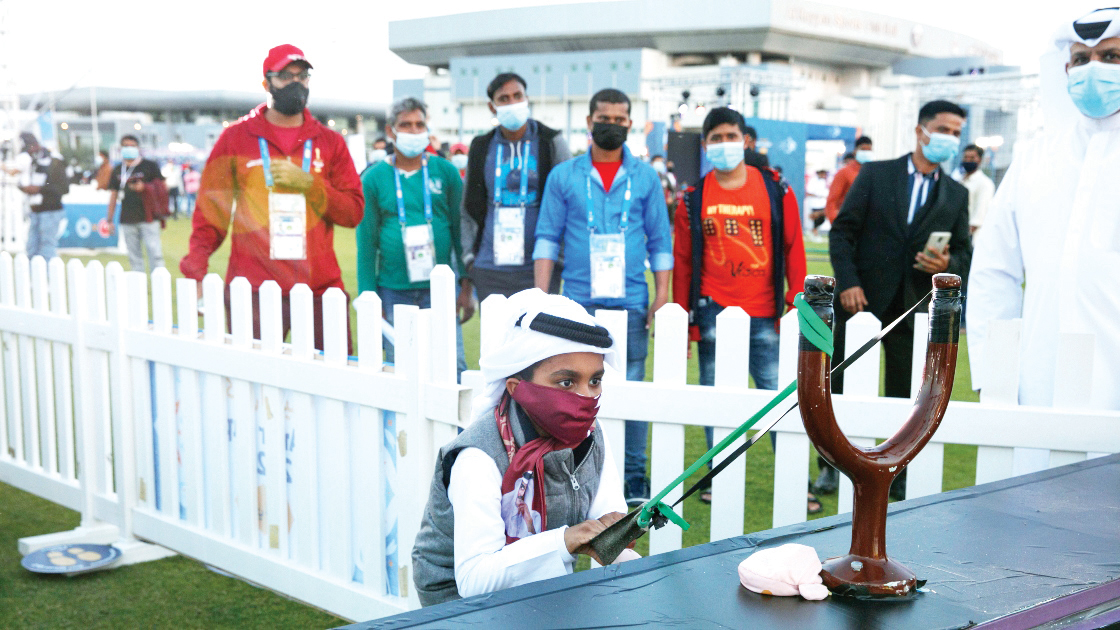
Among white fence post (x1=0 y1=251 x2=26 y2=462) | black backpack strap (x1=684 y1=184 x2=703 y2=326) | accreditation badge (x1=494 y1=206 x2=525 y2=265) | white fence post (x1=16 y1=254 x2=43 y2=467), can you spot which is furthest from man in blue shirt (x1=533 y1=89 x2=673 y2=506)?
white fence post (x1=0 y1=251 x2=26 y2=462)

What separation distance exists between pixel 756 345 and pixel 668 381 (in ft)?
6.21

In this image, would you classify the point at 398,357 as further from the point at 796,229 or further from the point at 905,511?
the point at 796,229

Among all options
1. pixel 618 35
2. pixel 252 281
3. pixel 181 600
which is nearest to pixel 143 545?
pixel 181 600

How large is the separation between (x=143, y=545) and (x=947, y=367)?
3.48 metres

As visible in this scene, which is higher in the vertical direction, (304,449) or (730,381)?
(730,381)

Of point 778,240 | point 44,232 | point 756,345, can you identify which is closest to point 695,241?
point 778,240

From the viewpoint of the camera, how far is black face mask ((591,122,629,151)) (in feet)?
15.0

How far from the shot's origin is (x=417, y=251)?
5039 millimetres

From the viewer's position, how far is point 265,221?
453cm

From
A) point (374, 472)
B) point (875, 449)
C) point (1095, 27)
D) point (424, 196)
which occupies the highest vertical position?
point (1095, 27)

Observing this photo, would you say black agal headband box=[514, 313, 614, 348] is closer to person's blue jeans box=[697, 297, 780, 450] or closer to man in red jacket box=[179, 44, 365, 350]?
person's blue jeans box=[697, 297, 780, 450]

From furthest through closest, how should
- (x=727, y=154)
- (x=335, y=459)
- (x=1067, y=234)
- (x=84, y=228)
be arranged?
(x=84, y=228), (x=727, y=154), (x=335, y=459), (x=1067, y=234)

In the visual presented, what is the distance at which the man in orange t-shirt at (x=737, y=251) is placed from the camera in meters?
4.50

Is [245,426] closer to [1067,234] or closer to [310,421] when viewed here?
[310,421]
